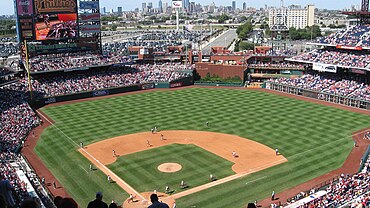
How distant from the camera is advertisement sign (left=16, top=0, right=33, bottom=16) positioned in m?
61.3

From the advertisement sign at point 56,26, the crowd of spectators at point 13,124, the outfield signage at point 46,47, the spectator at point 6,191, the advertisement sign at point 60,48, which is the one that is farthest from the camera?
the advertisement sign at point 60,48

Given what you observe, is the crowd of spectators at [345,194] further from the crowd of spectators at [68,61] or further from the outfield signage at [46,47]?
the outfield signage at [46,47]

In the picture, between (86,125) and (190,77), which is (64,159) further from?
(190,77)

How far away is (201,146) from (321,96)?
1187 inches

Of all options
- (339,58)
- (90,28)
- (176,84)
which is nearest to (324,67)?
(339,58)

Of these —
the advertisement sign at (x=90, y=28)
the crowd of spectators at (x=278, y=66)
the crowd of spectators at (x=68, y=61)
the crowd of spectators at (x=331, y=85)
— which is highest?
the advertisement sign at (x=90, y=28)

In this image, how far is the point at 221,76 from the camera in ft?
254

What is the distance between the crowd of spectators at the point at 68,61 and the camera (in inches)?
2584

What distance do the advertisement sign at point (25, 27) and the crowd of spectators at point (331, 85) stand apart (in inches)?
1692

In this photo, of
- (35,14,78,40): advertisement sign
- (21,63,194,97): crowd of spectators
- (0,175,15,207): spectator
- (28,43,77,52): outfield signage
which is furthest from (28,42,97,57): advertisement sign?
(0,175,15,207): spectator

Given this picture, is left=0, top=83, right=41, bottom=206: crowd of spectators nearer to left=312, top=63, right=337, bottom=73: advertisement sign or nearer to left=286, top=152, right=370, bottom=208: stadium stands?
left=286, top=152, right=370, bottom=208: stadium stands

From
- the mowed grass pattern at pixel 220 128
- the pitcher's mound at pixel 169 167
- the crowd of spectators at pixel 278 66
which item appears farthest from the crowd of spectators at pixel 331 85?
the pitcher's mound at pixel 169 167

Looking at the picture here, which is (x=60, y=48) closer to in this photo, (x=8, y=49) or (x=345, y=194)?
(x=8, y=49)

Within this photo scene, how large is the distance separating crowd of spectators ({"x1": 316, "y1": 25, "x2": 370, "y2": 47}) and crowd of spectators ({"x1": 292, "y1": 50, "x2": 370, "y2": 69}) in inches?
69.6
